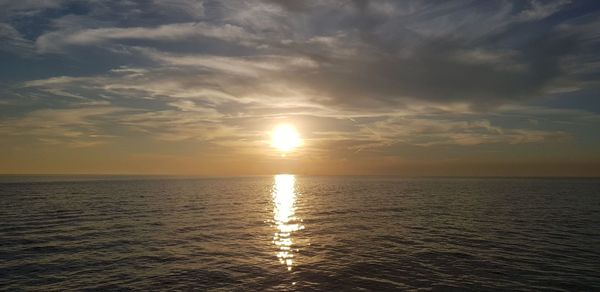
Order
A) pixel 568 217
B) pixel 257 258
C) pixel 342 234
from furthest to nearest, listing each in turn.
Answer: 1. pixel 568 217
2. pixel 342 234
3. pixel 257 258

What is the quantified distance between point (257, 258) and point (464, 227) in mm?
28863

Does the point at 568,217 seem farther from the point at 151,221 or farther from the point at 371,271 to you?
the point at 151,221

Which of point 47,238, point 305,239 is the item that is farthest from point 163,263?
point 47,238

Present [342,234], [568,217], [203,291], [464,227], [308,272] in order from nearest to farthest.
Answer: [203,291] < [308,272] < [342,234] < [464,227] < [568,217]

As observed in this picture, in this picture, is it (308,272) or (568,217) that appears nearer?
(308,272)

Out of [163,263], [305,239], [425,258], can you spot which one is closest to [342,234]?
[305,239]

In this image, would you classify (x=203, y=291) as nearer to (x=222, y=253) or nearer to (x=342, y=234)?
(x=222, y=253)

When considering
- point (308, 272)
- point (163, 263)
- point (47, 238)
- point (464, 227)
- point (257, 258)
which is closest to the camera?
point (308, 272)

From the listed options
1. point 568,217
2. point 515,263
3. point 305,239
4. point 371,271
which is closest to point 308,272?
point 371,271

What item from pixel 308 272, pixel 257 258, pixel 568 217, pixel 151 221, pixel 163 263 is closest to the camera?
→ pixel 308 272

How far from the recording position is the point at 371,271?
80.8 ft

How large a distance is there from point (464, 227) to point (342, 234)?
54.0 feet

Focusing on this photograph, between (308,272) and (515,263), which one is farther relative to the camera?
(515,263)

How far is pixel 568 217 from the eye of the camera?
177 feet
